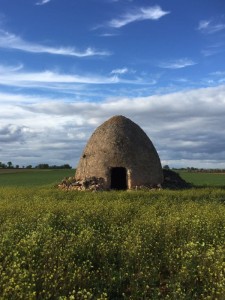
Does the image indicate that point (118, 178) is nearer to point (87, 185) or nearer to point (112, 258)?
point (87, 185)

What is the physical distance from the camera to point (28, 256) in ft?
35.7

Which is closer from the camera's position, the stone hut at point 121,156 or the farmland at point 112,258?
the farmland at point 112,258

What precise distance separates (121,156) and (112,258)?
17.7 m

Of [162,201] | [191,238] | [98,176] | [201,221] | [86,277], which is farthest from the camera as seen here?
[98,176]

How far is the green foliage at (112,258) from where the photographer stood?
9.12 metres

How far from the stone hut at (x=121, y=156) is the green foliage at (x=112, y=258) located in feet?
38.9

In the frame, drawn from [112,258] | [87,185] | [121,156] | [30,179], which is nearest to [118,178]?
[121,156]

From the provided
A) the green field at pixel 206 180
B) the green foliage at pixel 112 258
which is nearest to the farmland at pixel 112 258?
the green foliage at pixel 112 258

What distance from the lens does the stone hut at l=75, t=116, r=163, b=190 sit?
94.6 feet

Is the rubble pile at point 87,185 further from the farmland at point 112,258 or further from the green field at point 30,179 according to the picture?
the farmland at point 112,258

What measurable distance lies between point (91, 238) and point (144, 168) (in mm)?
17521

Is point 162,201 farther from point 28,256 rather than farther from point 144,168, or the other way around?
point 28,256

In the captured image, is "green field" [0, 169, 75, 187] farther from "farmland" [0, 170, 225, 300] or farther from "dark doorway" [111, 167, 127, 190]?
"farmland" [0, 170, 225, 300]

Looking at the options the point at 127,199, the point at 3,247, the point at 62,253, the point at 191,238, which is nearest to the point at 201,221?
the point at 191,238
